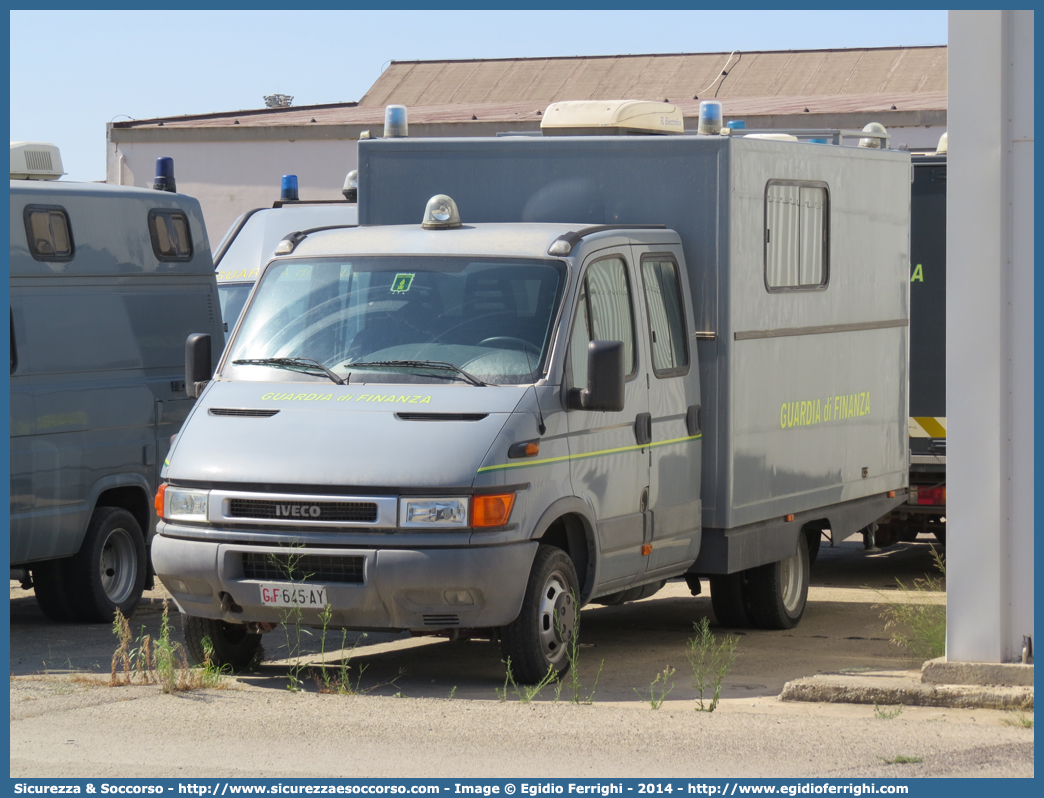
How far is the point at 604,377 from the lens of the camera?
834 cm

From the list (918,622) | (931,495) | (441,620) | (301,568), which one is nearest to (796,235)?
(918,622)

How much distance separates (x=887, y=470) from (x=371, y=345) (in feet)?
15.8

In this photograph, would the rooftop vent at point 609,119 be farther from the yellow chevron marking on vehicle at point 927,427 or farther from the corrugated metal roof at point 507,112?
the corrugated metal roof at point 507,112

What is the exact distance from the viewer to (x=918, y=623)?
9578mm

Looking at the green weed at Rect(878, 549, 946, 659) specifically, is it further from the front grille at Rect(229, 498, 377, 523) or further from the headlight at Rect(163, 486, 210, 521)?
the headlight at Rect(163, 486, 210, 521)

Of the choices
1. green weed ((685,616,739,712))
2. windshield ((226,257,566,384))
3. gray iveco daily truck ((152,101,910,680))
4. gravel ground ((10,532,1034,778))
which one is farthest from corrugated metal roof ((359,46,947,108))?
gravel ground ((10,532,1034,778))

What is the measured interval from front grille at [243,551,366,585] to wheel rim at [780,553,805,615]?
4.01m

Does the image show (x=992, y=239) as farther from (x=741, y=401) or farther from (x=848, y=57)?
(x=848, y=57)

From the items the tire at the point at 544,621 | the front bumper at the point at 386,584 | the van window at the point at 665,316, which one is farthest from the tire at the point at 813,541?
the front bumper at the point at 386,584

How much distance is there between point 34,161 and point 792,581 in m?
5.95

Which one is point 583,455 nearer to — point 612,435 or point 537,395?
point 612,435

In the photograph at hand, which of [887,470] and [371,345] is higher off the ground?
[371,345]

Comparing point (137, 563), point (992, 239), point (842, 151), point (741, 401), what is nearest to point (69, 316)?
point (137, 563)

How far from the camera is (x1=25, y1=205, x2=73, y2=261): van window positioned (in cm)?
1069
